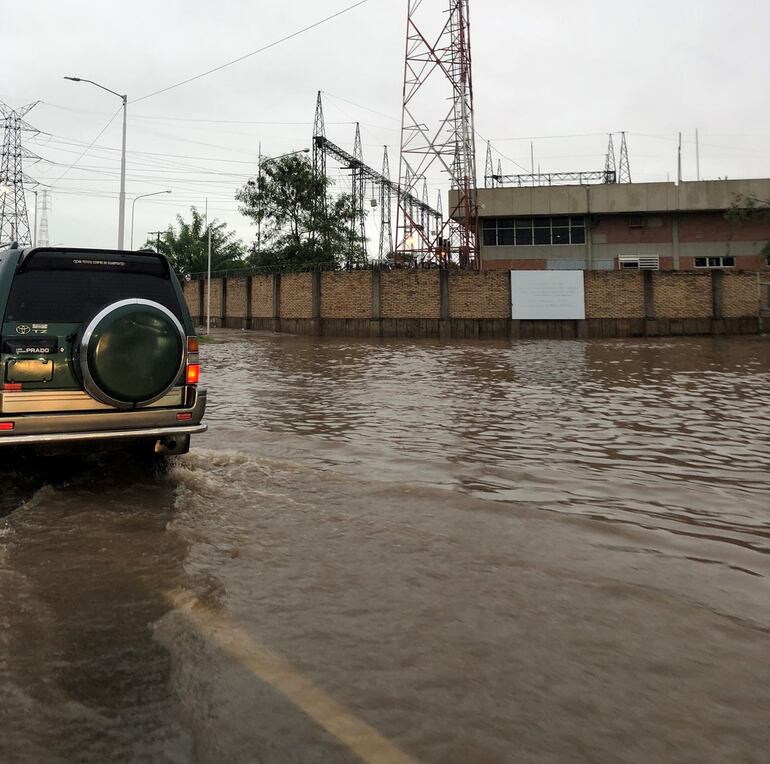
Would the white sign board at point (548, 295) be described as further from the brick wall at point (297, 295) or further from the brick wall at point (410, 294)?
the brick wall at point (297, 295)

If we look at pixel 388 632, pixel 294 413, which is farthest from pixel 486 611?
pixel 294 413

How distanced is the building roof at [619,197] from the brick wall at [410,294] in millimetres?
9731

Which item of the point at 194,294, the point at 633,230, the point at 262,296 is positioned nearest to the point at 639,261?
the point at 633,230

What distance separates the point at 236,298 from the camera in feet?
153

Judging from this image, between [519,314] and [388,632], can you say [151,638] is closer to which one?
[388,632]

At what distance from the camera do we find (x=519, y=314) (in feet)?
114

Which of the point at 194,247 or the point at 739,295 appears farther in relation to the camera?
the point at 194,247

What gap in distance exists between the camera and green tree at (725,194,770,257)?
133 ft

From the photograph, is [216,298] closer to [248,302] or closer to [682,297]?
[248,302]

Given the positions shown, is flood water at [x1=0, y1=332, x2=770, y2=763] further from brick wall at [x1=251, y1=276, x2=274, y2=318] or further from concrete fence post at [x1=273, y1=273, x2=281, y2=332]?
brick wall at [x1=251, y1=276, x2=274, y2=318]

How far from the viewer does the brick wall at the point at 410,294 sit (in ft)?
118

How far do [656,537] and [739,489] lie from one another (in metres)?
1.78

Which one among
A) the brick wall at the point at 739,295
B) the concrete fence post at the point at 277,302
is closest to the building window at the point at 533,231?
the brick wall at the point at 739,295

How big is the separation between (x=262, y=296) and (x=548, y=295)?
737 inches
